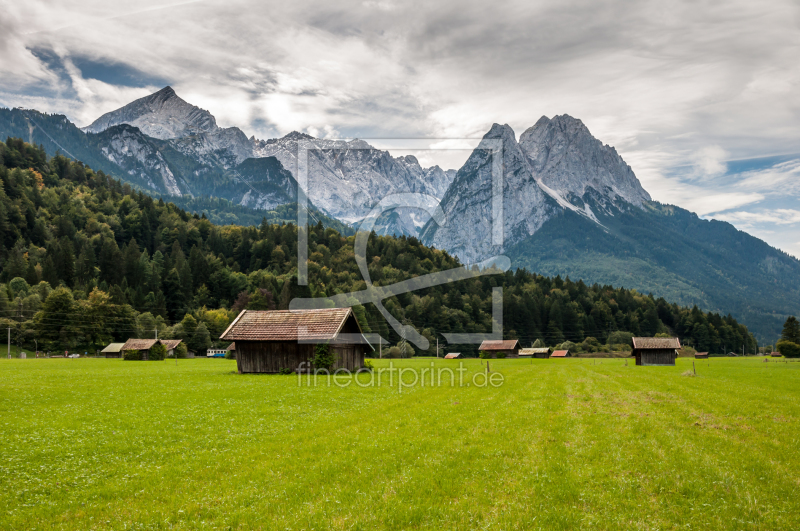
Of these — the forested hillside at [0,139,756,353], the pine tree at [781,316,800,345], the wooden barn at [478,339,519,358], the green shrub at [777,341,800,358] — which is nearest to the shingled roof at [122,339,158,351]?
the forested hillside at [0,139,756,353]

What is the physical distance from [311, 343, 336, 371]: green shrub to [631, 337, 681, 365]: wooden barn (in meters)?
58.2

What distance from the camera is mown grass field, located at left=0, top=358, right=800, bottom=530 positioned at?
29.9 feet

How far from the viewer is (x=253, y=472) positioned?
1173 centimetres

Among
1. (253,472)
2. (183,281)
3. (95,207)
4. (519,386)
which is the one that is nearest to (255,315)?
(519,386)

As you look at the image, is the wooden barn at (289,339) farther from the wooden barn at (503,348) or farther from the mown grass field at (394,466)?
the wooden barn at (503,348)

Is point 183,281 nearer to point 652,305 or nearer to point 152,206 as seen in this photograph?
point 152,206

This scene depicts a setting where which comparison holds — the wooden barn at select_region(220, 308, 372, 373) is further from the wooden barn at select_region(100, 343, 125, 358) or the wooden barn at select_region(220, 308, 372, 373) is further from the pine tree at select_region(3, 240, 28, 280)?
the pine tree at select_region(3, 240, 28, 280)

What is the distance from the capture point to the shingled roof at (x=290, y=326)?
145 ft

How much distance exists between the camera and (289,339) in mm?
44062

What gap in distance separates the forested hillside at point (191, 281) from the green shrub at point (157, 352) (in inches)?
739

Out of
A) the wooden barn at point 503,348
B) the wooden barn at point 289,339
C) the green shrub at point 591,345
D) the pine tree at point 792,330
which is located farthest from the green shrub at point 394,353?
the pine tree at point 792,330

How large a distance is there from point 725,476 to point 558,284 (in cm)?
18644

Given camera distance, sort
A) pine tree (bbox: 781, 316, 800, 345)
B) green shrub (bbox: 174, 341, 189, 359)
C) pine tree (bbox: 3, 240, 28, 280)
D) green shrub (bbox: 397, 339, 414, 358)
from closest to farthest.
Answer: green shrub (bbox: 174, 341, 189, 359) → pine tree (bbox: 781, 316, 800, 345) → pine tree (bbox: 3, 240, 28, 280) → green shrub (bbox: 397, 339, 414, 358)

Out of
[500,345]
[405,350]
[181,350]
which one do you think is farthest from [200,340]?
[500,345]
